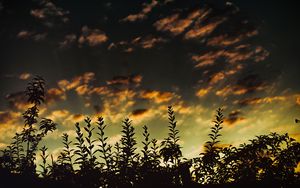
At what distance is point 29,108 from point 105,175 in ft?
20.6

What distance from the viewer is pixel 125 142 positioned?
8234mm

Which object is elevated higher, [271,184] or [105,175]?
[105,175]

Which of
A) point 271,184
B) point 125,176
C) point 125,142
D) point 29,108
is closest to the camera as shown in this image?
point 125,176

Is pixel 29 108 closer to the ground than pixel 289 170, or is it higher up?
higher up

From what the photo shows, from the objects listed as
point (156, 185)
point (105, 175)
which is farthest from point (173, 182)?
point (105, 175)

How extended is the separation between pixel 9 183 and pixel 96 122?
8.75 ft

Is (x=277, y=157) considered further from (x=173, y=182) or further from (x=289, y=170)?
(x=173, y=182)

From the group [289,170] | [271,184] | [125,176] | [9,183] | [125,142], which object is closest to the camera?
[9,183]

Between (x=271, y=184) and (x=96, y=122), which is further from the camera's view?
(x=96, y=122)

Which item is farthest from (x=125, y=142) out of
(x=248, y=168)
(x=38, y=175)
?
(x=248, y=168)

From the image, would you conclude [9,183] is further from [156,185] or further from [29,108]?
[29,108]

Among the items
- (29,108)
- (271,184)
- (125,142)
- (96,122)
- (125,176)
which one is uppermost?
(29,108)

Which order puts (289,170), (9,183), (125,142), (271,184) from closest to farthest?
(9,183)
(271,184)
(125,142)
(289,170)

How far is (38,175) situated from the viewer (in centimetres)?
745
